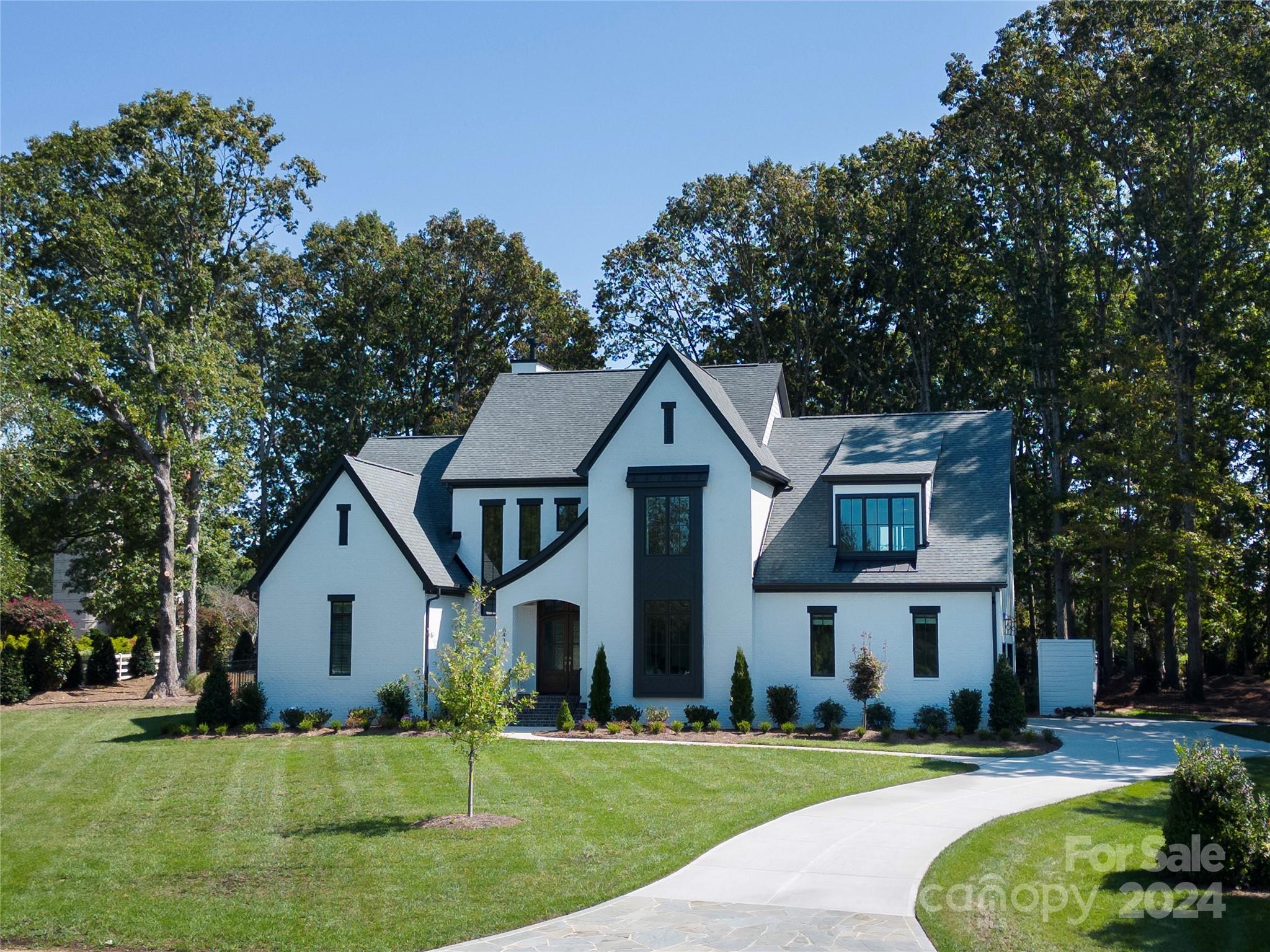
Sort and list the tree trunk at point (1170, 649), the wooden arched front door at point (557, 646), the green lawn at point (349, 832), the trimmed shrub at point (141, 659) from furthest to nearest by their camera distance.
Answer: the trimmed shrub at point (141, 659), the tree trunk at point (1170, 649), the wooden arched front door at point (557, 646), the green lawn at point (349, 832)

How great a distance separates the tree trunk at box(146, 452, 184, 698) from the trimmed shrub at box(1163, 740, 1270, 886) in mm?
33357

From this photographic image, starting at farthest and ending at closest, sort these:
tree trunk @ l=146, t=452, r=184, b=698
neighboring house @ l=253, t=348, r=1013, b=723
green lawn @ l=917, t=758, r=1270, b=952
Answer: tree trunk @ l=146, t=452, r=184, b=698, neighboring house @ l=253, t=348, r=1013, b=723, green lawn @ l=917, t=758, r=1270, b=952

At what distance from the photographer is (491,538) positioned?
33.6 m

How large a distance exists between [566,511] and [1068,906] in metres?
22.9

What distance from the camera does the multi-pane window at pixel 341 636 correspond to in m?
31.0

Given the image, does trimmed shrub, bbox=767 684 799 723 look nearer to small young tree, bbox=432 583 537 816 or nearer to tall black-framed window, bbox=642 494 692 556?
tall black-framed window, bbox=642 494 692 556

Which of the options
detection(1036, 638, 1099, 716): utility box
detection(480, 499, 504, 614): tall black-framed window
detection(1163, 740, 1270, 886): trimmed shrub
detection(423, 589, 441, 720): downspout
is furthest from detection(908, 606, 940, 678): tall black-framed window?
detection(1163, 740, 1270, 886): trimmed shrub

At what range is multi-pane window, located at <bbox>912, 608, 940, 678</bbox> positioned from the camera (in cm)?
2842

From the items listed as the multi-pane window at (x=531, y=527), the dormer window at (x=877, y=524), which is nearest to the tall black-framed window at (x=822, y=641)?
the dormer window at (x=877, y=524)

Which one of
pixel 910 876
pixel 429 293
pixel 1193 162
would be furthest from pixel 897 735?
pixel 429 293

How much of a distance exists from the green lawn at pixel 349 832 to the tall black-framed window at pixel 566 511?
9.31m

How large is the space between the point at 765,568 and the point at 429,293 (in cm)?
2955

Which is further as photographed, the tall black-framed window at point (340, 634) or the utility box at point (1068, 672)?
the utility box at point (1068, 672)

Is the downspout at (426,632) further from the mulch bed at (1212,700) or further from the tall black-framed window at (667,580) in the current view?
the mulch bed at (1212,700)
